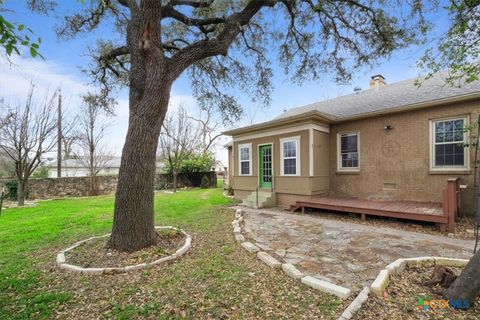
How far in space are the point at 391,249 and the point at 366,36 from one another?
6049mm

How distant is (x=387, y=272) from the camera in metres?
3.18

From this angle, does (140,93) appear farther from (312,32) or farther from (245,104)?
(312,32)

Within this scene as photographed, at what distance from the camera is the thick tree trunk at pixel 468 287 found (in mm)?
2539

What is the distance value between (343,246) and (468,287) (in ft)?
7.03

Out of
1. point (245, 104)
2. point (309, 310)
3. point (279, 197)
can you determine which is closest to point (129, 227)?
point (309, 310)

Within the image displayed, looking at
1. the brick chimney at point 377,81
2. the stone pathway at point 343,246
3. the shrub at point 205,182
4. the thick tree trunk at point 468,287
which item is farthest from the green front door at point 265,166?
the shrub at point 205,182

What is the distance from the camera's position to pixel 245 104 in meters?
8.38

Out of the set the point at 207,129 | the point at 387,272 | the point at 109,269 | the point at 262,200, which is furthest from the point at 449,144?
the point at 207,129

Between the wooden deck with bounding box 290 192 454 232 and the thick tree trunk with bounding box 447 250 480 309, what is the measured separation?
3608 mm

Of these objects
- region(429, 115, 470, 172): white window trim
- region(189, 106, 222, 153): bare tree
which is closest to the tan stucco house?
region(429, 115, 470, 172): white window trim

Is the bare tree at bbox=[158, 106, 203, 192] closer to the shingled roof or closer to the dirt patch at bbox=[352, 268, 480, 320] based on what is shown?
the shingled roof

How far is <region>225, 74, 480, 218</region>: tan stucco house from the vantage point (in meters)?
6.86

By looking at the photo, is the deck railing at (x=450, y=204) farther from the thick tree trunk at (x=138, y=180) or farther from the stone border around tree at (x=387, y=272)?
the thick tree trunk at (x=138, y=180)

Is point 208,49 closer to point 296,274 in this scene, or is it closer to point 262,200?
point 296,274
